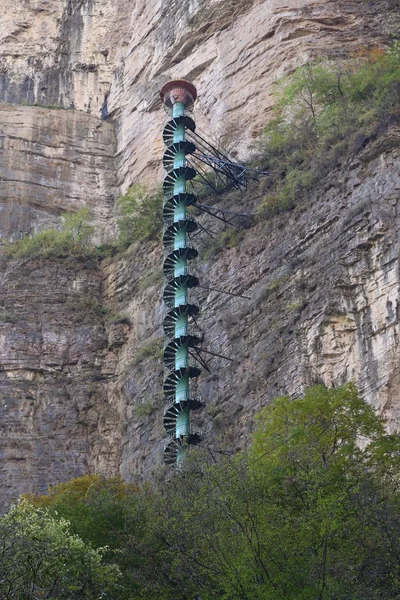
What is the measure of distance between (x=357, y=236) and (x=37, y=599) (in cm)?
1521

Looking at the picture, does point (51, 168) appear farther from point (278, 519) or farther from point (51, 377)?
point (278, 519)

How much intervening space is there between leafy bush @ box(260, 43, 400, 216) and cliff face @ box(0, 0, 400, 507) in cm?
91

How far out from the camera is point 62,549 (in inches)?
873

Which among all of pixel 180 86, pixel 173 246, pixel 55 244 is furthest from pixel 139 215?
pixel 173 246

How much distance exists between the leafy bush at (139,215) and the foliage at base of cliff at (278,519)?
1868 cm

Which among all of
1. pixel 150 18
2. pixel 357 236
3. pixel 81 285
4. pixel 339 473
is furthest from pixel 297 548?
pixel 150 18

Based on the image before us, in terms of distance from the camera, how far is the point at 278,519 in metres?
23.0

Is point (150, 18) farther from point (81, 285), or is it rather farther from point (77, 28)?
point (81, 285)

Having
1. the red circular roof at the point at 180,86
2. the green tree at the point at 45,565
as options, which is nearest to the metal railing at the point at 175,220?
the red circular roof at the point at 180,86

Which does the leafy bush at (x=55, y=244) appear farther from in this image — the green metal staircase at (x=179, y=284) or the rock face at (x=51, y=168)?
the green metal staircase at (x=179, y=284)

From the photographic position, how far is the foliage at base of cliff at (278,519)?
22.0 metres

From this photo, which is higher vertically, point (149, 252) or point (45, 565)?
point (149, 252)

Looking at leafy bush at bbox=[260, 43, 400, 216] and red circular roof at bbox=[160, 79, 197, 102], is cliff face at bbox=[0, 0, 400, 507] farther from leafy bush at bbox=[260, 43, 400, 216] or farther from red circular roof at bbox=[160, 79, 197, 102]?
red circular roof at bbox=[160, 79, 197, 102]

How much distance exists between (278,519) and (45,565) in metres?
4.28
